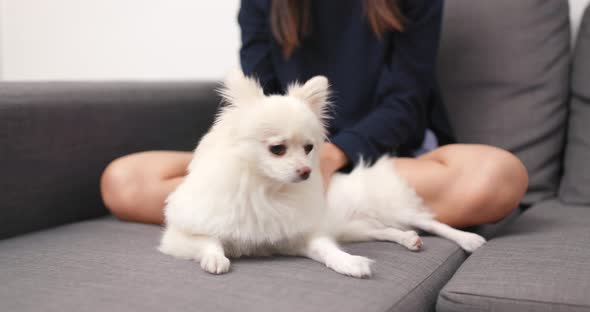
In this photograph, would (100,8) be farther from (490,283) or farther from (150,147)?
(490,283)

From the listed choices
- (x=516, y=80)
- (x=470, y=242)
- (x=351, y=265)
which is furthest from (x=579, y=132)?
(x=351, y=265)

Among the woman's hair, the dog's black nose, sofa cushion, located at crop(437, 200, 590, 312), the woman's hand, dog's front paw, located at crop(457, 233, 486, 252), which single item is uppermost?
the woman's hair

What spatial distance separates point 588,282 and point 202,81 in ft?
4.68

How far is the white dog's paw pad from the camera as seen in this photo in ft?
4.13

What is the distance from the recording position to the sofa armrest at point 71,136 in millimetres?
1418

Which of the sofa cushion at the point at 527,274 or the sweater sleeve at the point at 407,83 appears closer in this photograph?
the sofa cushion at the point at 527,274

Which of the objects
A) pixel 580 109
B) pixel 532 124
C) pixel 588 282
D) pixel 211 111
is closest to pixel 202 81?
pixel 211 111

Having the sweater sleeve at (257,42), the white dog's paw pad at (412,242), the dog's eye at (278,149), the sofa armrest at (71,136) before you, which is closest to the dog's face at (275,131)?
the dog's eye at (278,149)

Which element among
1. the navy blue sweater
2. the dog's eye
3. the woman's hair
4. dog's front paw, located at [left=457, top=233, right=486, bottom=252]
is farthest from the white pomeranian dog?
the woman's hair

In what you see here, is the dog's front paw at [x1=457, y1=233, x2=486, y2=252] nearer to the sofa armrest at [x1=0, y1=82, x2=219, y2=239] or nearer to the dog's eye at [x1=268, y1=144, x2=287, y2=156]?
→ the dog's eye at [x1=268, y1=144, x2=287, y2=156]

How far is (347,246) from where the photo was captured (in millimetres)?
→ 1333

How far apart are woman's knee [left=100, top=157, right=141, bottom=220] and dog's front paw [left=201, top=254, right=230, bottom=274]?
0.52 m

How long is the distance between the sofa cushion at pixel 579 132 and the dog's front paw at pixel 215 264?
114 centimetres

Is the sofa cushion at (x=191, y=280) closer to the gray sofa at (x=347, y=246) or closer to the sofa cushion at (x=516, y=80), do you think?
the gray sofa at (x=347, y=246)
